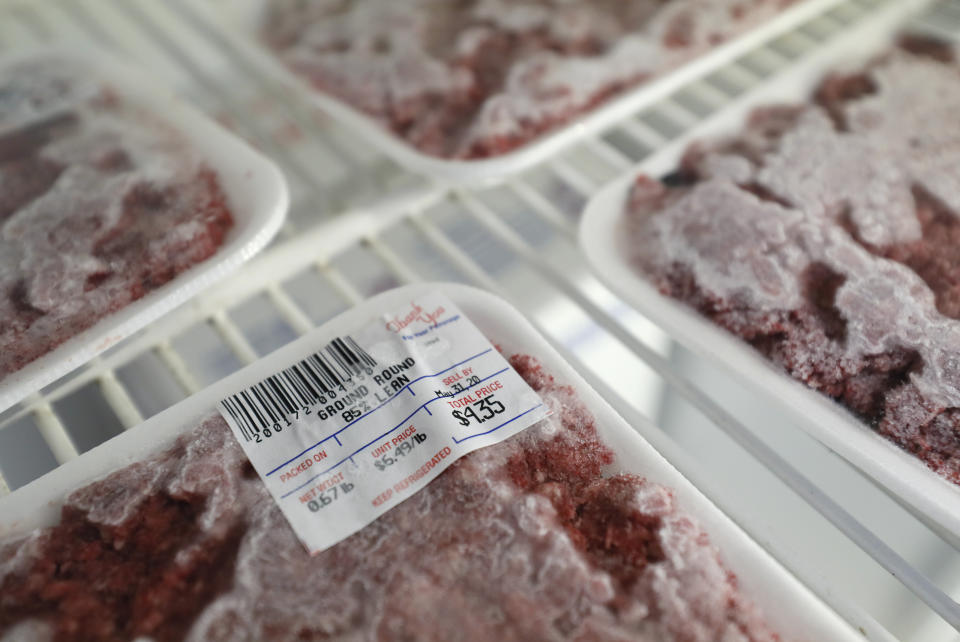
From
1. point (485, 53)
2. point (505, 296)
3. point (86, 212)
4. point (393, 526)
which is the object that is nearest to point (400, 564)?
point (393, 526)

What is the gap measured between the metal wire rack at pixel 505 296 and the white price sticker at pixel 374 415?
13 cm

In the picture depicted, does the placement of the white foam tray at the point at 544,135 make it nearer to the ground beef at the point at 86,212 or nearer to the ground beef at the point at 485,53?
the ground beef at the point at 485,53

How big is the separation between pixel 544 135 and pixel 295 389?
1.50 feet

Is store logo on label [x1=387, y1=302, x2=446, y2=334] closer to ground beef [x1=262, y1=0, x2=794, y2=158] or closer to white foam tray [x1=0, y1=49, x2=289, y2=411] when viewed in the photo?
white foam tray [x1=0, y1=49, x2=289, y2=411]

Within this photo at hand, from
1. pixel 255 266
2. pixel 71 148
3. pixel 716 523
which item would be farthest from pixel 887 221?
pixel 71 148

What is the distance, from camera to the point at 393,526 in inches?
19.6

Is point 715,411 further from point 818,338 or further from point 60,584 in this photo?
point 60,584

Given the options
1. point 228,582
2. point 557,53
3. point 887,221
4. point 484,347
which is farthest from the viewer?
point 557,53

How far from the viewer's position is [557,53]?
3.17 feet

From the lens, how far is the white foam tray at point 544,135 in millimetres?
824

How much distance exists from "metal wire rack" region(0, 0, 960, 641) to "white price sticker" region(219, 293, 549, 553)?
0.13 metres

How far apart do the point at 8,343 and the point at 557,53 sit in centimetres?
72

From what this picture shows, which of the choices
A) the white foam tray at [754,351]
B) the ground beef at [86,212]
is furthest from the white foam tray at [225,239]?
the white foam tray at [754,351]

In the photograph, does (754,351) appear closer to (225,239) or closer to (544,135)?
(544,135)
